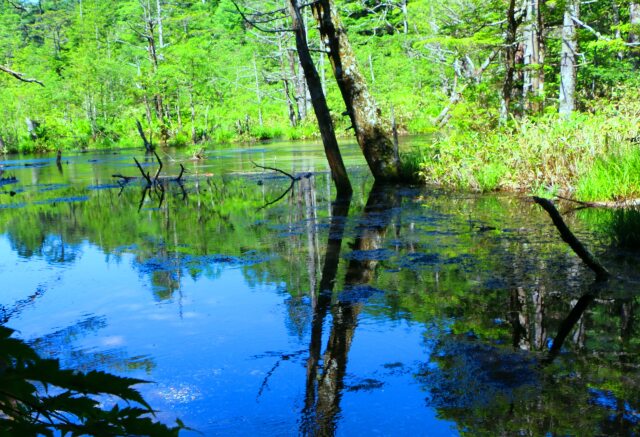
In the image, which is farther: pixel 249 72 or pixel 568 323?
pixel 249 72

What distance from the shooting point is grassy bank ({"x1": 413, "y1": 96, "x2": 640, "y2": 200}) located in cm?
1032

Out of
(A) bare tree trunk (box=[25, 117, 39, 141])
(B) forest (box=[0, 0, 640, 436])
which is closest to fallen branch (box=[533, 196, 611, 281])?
(B) forest (box=[0, 0, 640, 436])

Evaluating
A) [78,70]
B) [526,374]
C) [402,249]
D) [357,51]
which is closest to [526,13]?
[402,249]

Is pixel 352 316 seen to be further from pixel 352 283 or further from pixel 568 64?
pixel 568 64

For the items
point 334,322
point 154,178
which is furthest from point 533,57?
point 334,322

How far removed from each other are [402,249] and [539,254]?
1.62 metres

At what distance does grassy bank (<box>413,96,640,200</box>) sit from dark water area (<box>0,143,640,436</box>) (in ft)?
2.40

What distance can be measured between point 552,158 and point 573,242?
6355mm

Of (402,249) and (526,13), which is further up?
(526,13)

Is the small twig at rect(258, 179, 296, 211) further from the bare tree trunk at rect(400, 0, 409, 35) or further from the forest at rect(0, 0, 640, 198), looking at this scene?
the bare tree trunk at rect(400, 0, 409, 35)

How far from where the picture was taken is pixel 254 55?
148ft

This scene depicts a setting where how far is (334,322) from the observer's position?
5664 mm

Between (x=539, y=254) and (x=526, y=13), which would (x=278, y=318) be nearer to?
(x=539, y=254)

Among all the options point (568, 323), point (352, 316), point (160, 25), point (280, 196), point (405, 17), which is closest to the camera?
point (568, 323)
